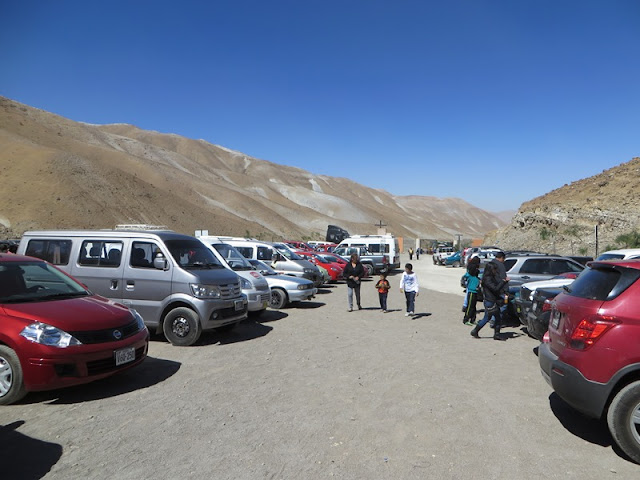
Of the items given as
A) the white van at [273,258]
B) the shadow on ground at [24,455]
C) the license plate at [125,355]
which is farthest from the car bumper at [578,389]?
the white van at [273,258]

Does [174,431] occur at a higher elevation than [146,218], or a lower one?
lower

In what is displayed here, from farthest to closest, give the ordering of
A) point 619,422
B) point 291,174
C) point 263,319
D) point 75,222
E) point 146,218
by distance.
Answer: point 291,174 → point 146,218 → point 75,222 → point 263,319 → point 619,422

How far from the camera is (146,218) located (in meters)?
62.7

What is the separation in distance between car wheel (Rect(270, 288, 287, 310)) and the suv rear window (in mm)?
9052

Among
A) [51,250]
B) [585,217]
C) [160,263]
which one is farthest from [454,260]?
[51,250]

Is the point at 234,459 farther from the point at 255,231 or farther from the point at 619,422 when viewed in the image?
the point at 255,231

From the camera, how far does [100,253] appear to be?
27.9ft

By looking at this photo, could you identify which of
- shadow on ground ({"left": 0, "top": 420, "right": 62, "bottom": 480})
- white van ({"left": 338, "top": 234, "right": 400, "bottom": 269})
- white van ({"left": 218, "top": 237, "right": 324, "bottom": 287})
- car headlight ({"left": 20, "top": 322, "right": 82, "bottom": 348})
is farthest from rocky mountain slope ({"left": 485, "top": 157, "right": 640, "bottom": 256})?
shadow on ground ({"left": 0, "top": 420, "right": 62, "bottom": 480})

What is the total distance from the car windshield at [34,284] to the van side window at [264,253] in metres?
9.41

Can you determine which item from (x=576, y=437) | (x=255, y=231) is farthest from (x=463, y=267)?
(x=255, y=231)

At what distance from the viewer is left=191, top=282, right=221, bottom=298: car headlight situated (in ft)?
26.0

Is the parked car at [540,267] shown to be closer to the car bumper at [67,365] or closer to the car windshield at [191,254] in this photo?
the car windshield at [191,254]

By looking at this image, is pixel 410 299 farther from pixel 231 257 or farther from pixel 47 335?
pixel 47 335

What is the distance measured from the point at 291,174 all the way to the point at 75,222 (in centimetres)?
11844
